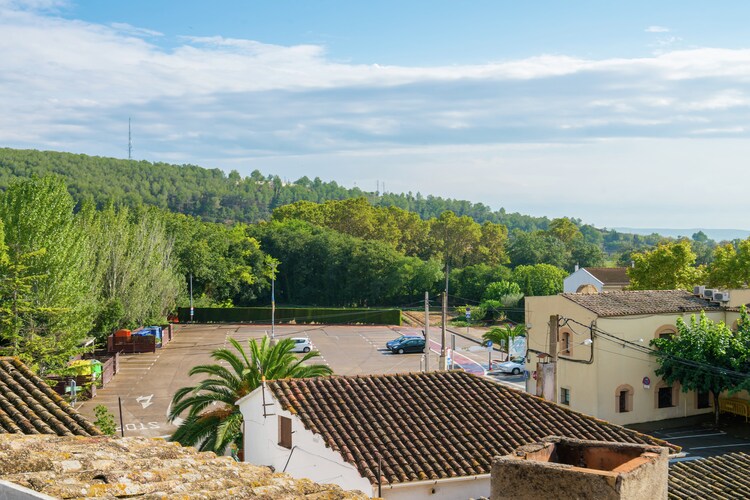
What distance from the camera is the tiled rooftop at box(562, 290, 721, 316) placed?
3612 centimetres

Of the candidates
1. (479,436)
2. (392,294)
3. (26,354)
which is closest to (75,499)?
(479,436)

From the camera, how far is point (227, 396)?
23.2 meters

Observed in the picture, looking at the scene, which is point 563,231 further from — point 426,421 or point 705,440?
point 426,421

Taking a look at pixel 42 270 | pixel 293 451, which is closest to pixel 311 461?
pixel 293 451

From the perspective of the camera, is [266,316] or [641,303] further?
[266,316]

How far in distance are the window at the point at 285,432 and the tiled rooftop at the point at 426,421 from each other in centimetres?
43

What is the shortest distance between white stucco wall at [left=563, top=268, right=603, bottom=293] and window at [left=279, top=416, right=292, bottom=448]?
2140 inches

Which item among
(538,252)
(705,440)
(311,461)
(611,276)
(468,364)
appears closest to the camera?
(311,461)

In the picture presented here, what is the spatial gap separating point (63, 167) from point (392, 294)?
11889cm

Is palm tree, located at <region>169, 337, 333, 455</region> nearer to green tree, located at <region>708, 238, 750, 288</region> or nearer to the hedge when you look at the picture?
green tree, located at <region>708, 238, 750, 288</region>

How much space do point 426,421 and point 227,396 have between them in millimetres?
7702

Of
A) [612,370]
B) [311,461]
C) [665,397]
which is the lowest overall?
[665,397]

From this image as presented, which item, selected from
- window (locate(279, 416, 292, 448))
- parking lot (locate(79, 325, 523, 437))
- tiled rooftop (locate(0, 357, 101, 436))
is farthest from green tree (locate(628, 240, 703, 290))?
tiled rooftop (locate(0, 357, 101, 436))

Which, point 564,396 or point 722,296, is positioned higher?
point 722,296
